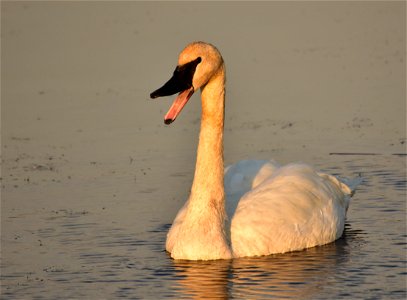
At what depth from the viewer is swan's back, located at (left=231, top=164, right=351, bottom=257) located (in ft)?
37.4

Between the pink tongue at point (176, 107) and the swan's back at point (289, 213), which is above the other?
the pink tongue at point (176, 107)

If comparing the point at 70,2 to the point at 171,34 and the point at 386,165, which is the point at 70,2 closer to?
the point at 171,34

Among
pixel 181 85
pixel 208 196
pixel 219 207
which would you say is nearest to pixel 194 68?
pixel 181 85

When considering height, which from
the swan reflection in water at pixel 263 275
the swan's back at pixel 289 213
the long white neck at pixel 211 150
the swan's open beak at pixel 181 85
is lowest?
the swan reflection in water at pixel 263 275

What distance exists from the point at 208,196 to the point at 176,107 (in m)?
1.03

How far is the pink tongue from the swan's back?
129cm

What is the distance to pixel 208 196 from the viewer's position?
1143cm

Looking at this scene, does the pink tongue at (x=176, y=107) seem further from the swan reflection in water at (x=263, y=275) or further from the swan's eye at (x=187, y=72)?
the swan reflection in water at (x=263, y=275)

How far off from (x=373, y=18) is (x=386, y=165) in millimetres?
11875

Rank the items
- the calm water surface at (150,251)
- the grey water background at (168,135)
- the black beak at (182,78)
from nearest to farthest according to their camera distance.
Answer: the calm water surface at (150,251) < the grey water background at (168,135) < the black beak at (182,78)

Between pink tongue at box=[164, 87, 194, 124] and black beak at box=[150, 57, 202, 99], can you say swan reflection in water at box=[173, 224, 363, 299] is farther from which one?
black beak at box=[150, 57, 202, 99]

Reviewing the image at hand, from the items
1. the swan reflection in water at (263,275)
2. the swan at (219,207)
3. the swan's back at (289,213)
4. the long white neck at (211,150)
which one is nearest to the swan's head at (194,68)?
the swan at (219,207)

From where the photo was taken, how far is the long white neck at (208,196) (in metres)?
11.2

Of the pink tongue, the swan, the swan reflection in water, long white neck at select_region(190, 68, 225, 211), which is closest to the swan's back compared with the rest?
the swan
